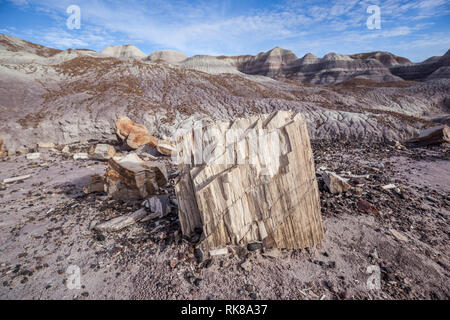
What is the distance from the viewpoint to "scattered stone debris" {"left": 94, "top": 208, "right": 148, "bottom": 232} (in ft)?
10.6

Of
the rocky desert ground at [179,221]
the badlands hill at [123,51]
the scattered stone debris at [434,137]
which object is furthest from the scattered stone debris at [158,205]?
the badlands hill at [123,51]

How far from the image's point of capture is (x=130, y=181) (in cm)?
417

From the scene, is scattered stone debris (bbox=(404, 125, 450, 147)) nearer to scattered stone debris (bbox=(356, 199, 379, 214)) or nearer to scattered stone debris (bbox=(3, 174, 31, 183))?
scattered stone debris (bbox=(356, 199, 379, 214))

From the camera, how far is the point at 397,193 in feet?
13.6

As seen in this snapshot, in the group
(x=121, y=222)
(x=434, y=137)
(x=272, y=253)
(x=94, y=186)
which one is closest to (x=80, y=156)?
(x=94, y=186)

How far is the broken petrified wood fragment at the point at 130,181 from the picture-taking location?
4.14 meters

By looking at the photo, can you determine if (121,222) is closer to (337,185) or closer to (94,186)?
(94,186)

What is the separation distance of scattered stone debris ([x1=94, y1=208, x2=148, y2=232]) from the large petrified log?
1.51 meters

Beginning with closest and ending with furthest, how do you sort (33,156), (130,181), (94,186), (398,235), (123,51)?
(398,235), (130,181), (94,186), (33,156), (123,51)

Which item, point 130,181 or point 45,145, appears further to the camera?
point 45,145

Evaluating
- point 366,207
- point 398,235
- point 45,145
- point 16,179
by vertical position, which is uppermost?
point 45,145

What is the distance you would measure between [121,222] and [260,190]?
2.51m
